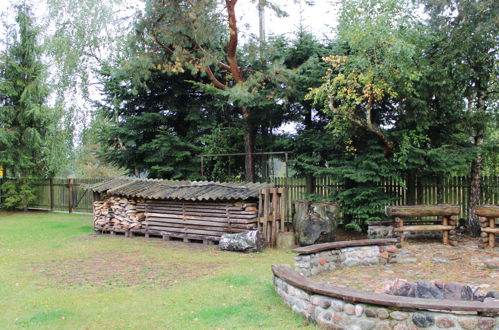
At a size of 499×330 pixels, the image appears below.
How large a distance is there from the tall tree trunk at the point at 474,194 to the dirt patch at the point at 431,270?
1.60 meters

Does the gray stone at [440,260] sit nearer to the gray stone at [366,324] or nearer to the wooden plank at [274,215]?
the wooden plank at [274,215]

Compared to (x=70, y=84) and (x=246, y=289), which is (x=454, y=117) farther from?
(x=70, y=84)

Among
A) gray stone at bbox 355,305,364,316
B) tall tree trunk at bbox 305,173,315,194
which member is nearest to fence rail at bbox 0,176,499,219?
tall tree trunk at bbox 305,173,315,194

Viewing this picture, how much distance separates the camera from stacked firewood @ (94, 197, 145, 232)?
12695 millimetres

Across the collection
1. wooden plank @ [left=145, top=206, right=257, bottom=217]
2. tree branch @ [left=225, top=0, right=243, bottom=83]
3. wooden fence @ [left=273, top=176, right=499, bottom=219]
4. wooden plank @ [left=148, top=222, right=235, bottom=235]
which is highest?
tree branch @ [left=225, top=0, right=243, bottom=83]

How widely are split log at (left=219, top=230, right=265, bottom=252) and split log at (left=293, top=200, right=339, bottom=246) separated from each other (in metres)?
1.01

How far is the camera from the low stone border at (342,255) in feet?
23.0

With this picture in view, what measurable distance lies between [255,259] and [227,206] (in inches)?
83.3

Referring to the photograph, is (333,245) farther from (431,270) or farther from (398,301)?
(398,301)

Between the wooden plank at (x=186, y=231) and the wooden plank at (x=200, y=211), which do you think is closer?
the wooden plank at (x=200, y=211)

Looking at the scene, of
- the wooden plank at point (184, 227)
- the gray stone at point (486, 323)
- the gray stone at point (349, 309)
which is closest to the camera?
the gray stone at point (486, 323)

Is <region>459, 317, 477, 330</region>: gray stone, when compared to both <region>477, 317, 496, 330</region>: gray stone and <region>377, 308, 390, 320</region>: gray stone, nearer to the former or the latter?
<region>477, 317, 496, 330</region>: gray stone

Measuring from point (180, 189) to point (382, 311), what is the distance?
8.22 meters

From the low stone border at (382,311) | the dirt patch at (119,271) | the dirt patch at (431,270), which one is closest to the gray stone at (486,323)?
the low stone border at (382,311)
